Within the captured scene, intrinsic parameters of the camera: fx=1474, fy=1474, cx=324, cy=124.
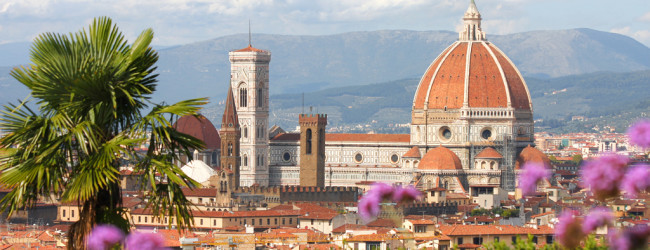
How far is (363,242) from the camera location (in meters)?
51.1

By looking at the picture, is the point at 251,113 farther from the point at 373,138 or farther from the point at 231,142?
the point at 373,138

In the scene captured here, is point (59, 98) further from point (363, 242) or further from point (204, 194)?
point (204, 194)

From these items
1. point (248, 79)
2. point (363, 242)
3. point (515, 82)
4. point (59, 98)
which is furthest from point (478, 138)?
point (59, 98)

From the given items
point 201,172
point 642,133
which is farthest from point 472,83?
point 642,133

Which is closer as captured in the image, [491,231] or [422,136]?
[491,231]

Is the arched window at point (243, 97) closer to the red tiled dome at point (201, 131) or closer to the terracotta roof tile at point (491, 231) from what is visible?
the red tiled dome at point (201, 131)

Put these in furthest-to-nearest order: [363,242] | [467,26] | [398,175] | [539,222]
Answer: [467,26]
[398,175]
[539,222]
[363,242]

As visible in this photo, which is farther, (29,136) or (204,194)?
(204,194)

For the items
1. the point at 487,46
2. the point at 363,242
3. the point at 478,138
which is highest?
the point at 487,46

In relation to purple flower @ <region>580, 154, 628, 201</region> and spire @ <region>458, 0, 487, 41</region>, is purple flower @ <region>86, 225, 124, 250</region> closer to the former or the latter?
purple flower @ <region>580, 154, 628, 201</region>

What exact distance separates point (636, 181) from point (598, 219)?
1.27 feet

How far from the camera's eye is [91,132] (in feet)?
45.0

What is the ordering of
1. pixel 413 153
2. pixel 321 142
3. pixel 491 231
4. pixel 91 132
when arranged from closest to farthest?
pixel 91 132
pixel 491 231
pixel 413 153
pixel 321 142

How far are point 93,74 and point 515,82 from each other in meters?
103
